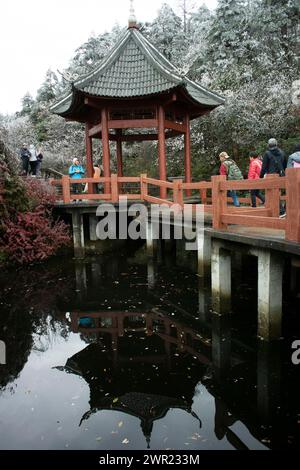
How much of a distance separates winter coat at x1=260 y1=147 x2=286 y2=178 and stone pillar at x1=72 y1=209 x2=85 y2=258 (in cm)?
618

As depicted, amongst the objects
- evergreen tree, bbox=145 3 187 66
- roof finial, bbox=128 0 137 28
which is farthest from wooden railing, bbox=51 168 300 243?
evergreen tree, bbox=145 3 187 66

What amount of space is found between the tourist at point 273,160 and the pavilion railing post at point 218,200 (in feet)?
4.32

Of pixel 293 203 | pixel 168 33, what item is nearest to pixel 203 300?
pixel 293 203

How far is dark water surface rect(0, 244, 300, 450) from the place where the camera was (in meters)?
3.76

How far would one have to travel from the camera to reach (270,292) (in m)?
5.23

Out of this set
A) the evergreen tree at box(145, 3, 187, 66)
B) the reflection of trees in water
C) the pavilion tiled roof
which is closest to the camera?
the reflection of trees in water

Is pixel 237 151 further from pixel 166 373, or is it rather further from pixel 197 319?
pixel 166 373

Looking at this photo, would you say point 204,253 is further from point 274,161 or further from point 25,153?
point 25,153

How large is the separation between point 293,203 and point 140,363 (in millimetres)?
2883

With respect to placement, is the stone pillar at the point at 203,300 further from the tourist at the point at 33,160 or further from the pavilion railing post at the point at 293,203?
the tourist at the point at 33,160

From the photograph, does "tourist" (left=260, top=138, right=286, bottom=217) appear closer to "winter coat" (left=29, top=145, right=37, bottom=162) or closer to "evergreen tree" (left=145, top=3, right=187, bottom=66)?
"winter coat" (left=29, top=145, right=37, bottom=162)

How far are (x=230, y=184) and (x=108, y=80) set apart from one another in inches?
258

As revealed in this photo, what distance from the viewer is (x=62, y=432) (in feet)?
12.4

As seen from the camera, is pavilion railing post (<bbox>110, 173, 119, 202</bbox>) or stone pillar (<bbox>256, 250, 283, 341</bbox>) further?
pavilion railing post (<bbox>110, 173, 119, 202</bbox>)
